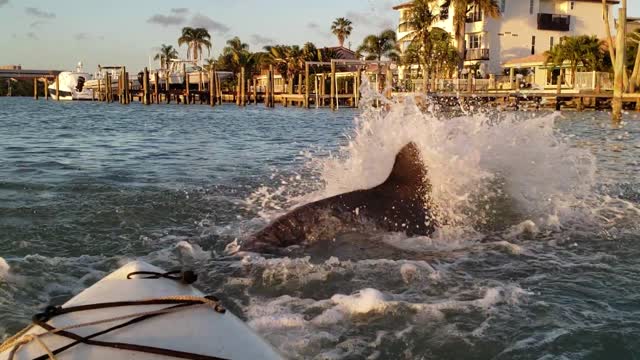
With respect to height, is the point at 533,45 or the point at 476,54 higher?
the point at 533,45

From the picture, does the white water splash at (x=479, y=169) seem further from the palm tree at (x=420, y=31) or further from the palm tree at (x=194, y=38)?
the palm tree at (x=194, y=38)

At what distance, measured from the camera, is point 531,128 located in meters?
11.0

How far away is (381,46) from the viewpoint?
6994 centimetres

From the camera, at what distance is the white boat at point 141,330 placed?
2.95 m

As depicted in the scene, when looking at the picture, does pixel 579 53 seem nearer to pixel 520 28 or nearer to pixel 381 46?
pixel 520 28

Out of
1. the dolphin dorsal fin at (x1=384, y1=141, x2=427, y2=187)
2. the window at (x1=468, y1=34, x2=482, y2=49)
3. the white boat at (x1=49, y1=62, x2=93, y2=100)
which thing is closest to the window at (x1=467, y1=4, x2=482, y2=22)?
the window at (x1=468, y1=34, x2=482, y2=49)

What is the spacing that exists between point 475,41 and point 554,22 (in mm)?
8601

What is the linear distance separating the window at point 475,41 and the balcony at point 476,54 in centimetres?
97

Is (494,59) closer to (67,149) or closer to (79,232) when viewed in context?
(67,149)

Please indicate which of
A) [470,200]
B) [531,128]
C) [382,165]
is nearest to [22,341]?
[470,200]

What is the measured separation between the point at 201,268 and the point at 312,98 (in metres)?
54.7

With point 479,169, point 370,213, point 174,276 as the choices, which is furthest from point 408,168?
point 174,276

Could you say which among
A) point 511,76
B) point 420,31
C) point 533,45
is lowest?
point 511,76

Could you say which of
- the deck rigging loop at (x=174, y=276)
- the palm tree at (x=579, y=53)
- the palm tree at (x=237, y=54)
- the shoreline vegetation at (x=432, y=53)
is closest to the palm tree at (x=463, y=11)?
the shoreline vegetation at (x=432, y=53)
